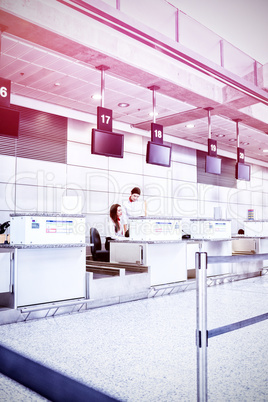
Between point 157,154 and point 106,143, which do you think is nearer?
point 106,143

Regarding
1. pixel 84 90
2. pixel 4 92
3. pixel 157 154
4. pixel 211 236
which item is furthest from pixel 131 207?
pixel 4 92

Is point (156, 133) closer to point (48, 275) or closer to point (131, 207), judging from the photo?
point (131, 207)

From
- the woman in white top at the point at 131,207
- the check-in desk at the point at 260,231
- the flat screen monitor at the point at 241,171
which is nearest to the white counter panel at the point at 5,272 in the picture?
the woman in white top at the point at 131,207

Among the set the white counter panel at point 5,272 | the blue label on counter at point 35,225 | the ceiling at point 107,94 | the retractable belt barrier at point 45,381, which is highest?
the ceiling at point 107,94

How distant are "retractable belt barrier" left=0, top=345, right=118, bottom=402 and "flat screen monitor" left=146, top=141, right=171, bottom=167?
454 centimetres

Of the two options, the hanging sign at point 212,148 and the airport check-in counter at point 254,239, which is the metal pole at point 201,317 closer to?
the airport check-in counter at point 254,239

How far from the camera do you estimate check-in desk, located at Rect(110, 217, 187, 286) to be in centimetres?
520

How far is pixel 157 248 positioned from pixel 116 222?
48.0 inches

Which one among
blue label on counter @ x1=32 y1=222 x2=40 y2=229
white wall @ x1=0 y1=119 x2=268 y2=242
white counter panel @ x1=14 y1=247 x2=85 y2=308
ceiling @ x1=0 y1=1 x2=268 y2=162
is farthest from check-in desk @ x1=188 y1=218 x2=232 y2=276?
blue label on counter @ x1=32 y1=222 x2=40 y2=229

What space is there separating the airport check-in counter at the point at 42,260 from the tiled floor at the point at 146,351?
1.04 feet

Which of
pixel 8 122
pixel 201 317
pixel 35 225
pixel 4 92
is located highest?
pixel 4 92

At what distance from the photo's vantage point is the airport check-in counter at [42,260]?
3.70 metres

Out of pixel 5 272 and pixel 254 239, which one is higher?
pixel 254 239

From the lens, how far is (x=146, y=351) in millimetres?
2730
